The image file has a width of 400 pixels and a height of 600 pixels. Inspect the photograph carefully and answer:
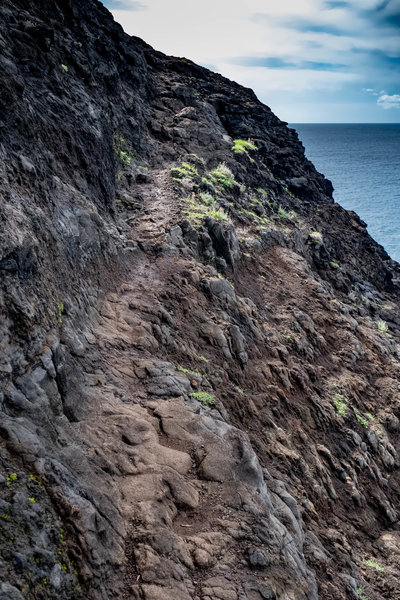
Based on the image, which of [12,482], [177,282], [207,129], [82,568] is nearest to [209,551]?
[82,568]

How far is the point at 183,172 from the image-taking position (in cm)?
2012

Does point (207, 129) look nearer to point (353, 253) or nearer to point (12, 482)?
point (353, 253)

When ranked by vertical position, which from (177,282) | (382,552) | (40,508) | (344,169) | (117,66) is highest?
(344,169)

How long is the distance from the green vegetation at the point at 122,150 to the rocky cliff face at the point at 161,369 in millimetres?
146

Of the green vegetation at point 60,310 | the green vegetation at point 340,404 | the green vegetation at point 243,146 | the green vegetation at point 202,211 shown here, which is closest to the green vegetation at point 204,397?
the green vegetation at point 60,310

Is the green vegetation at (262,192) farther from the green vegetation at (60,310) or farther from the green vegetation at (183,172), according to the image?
the green vegetation at (60,310)

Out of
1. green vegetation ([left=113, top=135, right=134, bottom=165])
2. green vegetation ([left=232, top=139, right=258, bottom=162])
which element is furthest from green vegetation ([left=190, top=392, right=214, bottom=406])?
green vegetation ([left=232, top=139, right=258, bottom=162])

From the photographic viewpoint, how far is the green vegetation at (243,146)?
26.4 metres

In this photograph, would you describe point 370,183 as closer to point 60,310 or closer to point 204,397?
point 204,397

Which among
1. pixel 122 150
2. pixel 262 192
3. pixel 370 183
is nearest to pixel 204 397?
pixel 122 150

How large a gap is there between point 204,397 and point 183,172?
1309 centimetres

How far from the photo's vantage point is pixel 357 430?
562 inches

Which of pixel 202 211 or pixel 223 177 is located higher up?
pixel 223 177

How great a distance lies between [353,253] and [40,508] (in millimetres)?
27050
